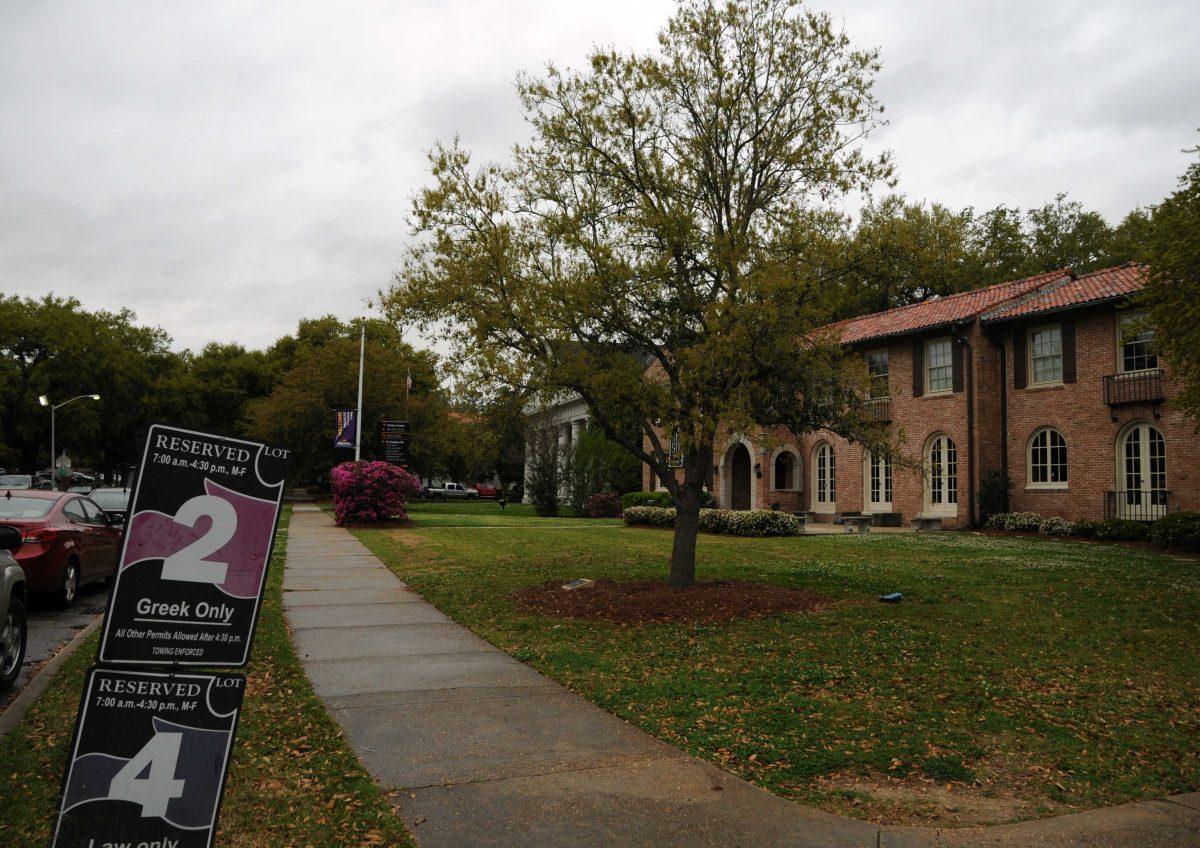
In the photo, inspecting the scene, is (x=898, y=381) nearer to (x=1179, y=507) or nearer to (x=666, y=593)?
(x=1179, y=507)

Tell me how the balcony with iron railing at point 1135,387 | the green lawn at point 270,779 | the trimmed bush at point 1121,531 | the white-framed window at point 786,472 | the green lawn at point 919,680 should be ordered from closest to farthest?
the green lawn at point 270,779 < the green lawn at point 919,680 < the trimmed bush at point 1121,531 < the balcony with iron railing at point 1135,387 < the white-framed window at point 786,472

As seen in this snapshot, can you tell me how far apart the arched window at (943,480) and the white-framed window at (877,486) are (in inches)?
67.5

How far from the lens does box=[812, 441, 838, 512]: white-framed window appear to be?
32.5 meters

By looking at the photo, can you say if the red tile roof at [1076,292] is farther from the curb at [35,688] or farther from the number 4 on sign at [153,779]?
the number 4 on sign at [153,779]

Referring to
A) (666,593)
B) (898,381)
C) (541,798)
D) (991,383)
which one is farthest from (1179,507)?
(541,798)

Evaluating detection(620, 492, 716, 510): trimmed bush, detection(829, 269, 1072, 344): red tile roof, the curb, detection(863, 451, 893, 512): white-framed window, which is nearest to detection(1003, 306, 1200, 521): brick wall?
detection(829, 269, 1072, 344): red tile roof

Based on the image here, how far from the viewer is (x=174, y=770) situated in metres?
3.16

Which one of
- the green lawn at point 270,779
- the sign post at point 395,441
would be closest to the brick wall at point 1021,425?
the sign post at point 395,441

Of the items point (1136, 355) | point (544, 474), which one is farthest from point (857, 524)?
point (544, 474)

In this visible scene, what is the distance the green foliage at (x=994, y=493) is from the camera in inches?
1019

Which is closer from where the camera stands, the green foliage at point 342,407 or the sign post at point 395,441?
the sign post at point 395,441

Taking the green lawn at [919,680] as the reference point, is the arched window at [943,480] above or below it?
above

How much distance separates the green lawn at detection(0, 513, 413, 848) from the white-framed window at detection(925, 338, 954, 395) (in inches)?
960

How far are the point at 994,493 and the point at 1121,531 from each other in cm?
412
